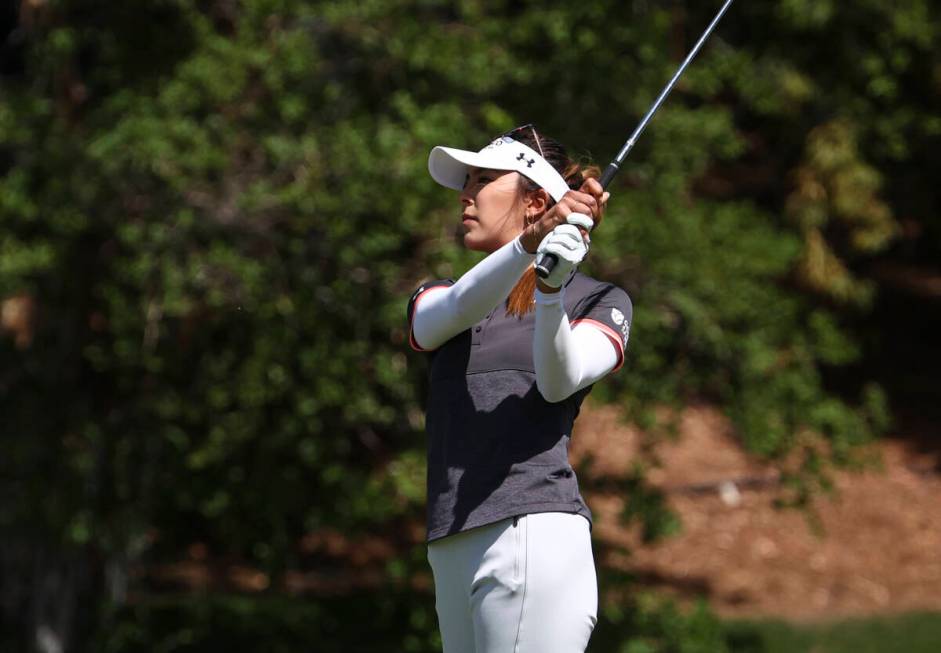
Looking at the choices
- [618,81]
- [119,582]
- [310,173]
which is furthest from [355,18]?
[119,582]

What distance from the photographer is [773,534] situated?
12055 mm

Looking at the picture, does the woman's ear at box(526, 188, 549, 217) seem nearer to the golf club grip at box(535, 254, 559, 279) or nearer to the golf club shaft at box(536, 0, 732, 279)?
the golf club shaft at box(536, 0, 732, 279)

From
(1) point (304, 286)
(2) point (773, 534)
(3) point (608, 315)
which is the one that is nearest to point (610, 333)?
(3) point (608, 315)

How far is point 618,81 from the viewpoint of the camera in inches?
287

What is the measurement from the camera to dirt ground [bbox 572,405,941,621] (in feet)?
35.4

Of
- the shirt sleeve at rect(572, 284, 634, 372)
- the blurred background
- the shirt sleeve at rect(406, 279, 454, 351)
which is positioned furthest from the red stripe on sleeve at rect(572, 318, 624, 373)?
the blurred background

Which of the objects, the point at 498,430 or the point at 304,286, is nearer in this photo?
the point at 498,430

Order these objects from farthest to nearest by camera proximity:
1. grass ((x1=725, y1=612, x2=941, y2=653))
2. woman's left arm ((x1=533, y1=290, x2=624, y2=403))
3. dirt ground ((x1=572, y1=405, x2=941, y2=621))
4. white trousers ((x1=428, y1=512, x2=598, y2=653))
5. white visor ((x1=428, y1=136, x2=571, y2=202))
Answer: dirt ground ((x1=572, y1=405, x2=941, y2=621))
grass ((x1=725, y1=612, x2=941, y2=653))
white visor ((x1=428, y1=136, x2=571, y2=202))
white trousers ((x1=428, y1=512, x2=598, y2=653))
woman's left arm ((x1=533, y1=290, x2=624, y2=403))

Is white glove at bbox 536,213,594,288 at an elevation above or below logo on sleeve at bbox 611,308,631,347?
above

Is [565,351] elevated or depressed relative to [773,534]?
elevated

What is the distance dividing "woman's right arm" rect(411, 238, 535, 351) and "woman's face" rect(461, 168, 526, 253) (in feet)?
0.41

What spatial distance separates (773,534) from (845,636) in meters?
2.91

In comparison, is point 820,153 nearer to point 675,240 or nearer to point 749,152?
point 749,152

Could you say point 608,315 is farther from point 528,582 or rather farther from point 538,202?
point 528,582
